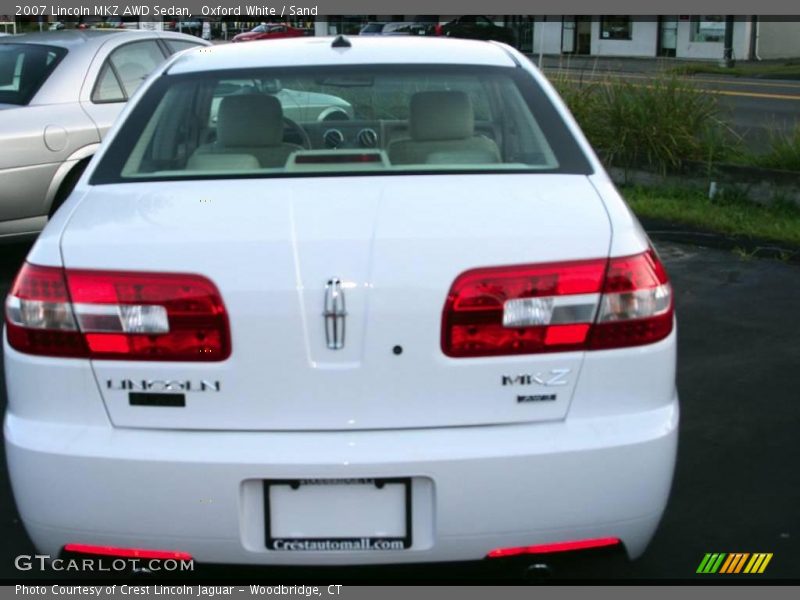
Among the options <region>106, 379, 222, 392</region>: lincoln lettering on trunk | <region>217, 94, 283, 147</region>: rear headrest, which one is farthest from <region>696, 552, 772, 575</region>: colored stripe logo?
<region>217, 94, 283, 147</region>: rear headrest

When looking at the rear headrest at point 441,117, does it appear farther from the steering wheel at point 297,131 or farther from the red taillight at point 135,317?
the red taillight at point 135,317

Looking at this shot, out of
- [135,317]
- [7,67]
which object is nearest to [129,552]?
[135,317]

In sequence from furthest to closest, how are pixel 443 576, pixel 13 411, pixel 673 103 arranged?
1. pixel 673 103
2. pixel 443 576
3. pixel 13 411

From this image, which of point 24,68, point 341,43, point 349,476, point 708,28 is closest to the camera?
point 349,476

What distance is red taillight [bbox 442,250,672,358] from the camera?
2807 millimetres

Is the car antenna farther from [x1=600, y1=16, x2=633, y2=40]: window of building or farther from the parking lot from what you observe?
[x1=600, y1=16, x2=633, y2=40]: window of building

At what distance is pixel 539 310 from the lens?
2.83m

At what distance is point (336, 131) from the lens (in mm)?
5004

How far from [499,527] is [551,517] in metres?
0.13

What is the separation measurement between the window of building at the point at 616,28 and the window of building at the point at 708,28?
3229 millimetres

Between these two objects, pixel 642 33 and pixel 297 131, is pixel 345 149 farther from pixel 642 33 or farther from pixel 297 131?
pixel 642 33

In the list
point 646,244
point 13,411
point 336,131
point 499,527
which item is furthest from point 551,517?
point 336,131

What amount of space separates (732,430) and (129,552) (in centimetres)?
284

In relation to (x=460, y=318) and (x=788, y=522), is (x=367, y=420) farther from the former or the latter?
(x=788, y=522)
